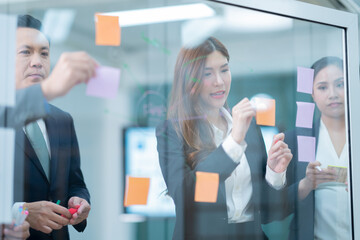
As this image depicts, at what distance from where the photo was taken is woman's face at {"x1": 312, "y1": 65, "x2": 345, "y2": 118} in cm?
212

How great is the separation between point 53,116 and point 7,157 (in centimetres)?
21

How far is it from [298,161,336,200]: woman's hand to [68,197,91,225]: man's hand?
908 mm

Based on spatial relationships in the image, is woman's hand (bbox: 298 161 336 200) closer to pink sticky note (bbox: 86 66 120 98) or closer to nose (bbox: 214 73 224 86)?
nose (bbox: 214 73 224 86)

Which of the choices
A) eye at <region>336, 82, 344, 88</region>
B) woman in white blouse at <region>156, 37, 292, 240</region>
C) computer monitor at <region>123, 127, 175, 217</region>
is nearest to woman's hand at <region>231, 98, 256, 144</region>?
woman in white blouse at <region>156, 37, 292, 240</region>

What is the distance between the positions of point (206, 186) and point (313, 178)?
52 cm

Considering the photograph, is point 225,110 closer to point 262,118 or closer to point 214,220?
point 262,118

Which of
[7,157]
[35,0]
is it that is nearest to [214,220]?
[7,157]

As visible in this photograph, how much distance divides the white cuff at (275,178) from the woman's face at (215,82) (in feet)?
1.13

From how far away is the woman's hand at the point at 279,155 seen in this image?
6.57 ft

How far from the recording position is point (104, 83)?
1.72m

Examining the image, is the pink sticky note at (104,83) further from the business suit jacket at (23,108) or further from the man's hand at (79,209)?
the man's hand at (79,209)

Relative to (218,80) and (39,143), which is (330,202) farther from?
(39,143)

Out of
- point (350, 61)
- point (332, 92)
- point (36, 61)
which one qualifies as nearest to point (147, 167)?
point (36, 61)

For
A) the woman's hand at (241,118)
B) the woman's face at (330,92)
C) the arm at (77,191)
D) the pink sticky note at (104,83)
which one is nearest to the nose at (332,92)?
the woman's face at (330,92)
